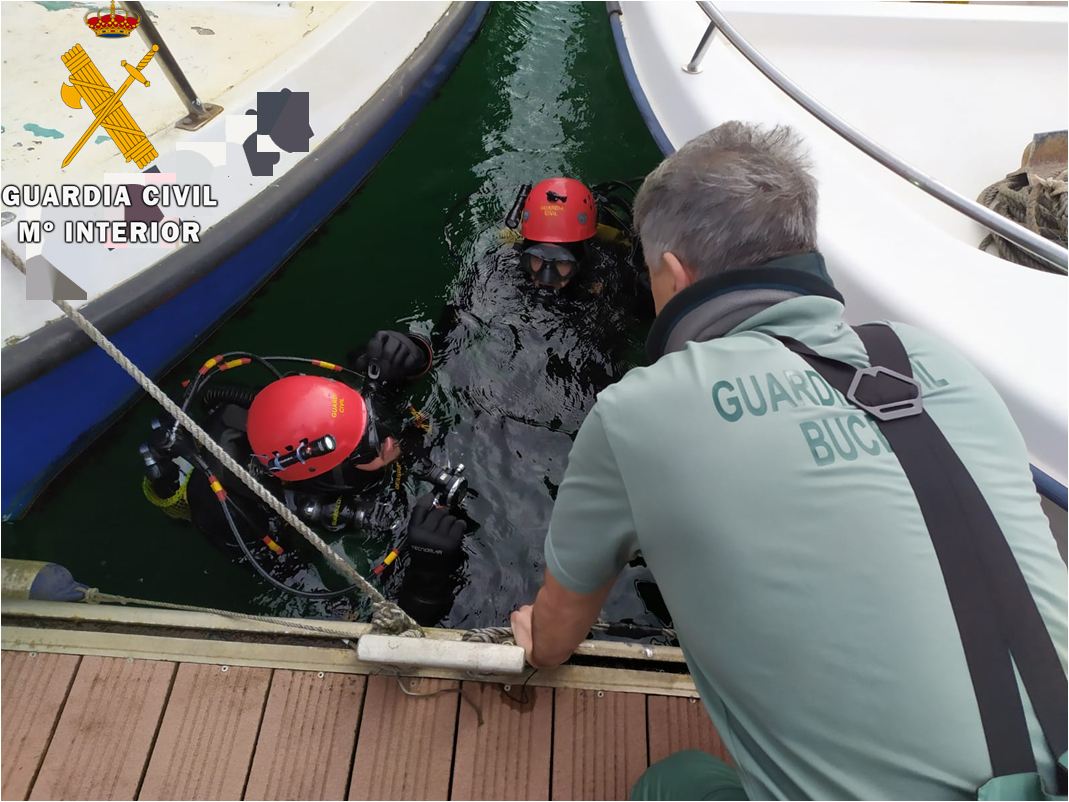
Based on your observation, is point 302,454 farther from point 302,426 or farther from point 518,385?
point 518,385

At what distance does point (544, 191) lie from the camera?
3.33 meters

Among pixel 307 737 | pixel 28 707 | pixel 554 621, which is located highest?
pixel 554 621

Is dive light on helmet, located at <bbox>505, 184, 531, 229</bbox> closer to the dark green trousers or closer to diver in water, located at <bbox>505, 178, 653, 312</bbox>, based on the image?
diver in water, located at <bbox>505, 178, 653, 312</bbox>

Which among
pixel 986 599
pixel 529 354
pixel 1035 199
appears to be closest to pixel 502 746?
pixel 986 599

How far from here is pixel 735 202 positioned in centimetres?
122

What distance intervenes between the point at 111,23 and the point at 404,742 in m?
3.81

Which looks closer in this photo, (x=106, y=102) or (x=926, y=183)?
(x=926, y=183)

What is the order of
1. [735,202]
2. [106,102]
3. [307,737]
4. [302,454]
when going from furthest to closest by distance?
1. [106,102]
2. [302,454]
3. [307,737]
4. [735,202]

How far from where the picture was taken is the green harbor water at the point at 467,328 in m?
2.51

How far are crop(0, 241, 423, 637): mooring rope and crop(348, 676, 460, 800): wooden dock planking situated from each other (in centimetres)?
21

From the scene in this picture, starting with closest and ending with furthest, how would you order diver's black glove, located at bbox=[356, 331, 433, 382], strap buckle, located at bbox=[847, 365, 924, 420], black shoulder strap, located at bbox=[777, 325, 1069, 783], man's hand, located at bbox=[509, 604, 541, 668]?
black shoulder strap, located at bbox=[777, 325, 1069, 783]
strap buckle, located at bbox=[847, 365, 924, 420]
man's hand, located at bbox=[509, 604, 541, 668]
diver's black glove, located at bbox=[356, 331, 433, 382]

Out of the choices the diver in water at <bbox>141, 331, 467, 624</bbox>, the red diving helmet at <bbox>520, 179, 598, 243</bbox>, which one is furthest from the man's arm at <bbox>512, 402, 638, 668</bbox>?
the red diving helmet at <bbox>520, 179, 598, 243</bbox>

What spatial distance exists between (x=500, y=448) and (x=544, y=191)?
1528mm

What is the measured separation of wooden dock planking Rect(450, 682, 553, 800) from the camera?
1.83 metres
